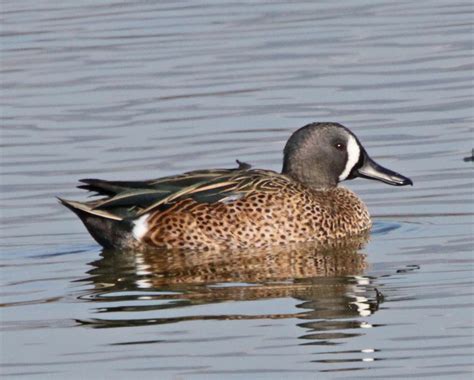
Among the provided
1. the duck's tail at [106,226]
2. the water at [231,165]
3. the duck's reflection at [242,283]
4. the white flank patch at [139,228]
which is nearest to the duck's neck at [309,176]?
the water at [231,165]

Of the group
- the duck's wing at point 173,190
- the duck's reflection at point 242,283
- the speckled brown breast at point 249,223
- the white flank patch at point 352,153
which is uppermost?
the white flank patch at point 352,153

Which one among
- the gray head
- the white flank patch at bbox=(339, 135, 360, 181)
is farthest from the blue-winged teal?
the white flank patch at bbox=(339, 135, 360, 181)

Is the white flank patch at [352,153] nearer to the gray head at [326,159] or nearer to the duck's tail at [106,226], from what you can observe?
the gray head at [326,159]

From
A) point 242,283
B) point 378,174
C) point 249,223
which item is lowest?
point 242,283

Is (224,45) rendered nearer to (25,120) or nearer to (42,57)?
(42,57)

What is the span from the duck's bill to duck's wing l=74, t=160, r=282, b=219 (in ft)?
2.72

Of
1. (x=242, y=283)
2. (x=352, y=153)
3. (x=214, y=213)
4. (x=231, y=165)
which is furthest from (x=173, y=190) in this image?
(x=231, y=165)

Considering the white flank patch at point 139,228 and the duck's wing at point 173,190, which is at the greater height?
the duck's wing at point 173,190

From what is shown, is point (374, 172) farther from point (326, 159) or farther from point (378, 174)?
point (326, 159)

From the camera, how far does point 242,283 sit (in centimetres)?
1107

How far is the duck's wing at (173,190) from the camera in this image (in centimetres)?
1255

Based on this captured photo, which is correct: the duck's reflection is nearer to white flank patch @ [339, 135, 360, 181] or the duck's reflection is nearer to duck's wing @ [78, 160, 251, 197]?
duck's wing @ [78, 160, 251, 197]

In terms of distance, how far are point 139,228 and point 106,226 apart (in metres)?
0.22

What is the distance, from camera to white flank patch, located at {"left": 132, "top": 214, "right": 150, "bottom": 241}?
12.6m
